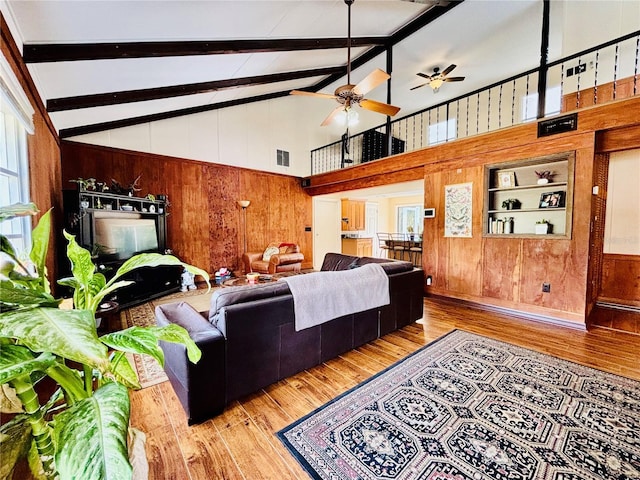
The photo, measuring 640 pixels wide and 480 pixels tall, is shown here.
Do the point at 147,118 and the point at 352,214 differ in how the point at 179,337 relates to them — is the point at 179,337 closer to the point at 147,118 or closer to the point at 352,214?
the point at 147,118

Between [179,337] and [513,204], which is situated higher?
[513,204]

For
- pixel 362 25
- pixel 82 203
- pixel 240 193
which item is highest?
pixel 362 25

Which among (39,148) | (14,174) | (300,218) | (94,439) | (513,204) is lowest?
(94,439)

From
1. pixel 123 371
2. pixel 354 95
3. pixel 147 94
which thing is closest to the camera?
pixel 123 371

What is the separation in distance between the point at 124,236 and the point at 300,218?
4306 mm

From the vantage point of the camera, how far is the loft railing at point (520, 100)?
3.74m

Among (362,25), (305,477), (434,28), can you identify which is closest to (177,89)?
(362,25)

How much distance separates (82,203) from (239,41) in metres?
2.96

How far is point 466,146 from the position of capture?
4.15 metres

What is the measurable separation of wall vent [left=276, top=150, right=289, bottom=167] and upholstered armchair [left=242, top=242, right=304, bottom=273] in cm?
221

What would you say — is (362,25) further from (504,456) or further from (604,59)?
(504,456)

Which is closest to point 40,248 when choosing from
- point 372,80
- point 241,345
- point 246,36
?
point 241,345

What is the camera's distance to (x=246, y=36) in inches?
122

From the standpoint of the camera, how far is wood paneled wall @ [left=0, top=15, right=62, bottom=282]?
191cm
